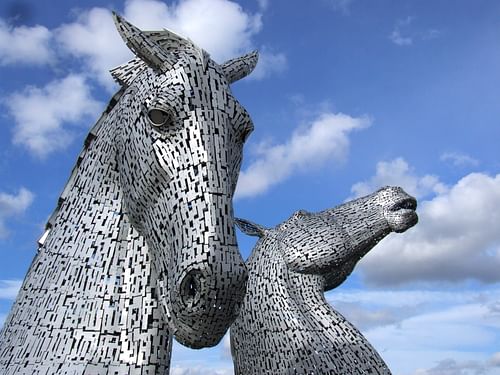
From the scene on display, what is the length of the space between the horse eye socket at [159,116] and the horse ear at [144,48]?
18 centimetres

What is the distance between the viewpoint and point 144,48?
176cm

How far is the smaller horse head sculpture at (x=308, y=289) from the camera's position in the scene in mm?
4211

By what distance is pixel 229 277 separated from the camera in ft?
4.70

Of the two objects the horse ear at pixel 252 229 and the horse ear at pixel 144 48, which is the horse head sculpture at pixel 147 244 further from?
the horse ear at pixel 252 229

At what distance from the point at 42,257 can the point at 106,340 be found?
0.38 m

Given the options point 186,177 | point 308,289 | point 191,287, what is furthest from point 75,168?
point 308,289

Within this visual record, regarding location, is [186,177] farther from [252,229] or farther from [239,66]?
[252,229]

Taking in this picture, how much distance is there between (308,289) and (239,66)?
9.44 ft

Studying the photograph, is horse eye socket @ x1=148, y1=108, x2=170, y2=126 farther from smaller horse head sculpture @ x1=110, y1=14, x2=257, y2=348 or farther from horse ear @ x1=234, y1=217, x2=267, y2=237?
horse ear @ x1=234, y1=217, x2=267, y2=237

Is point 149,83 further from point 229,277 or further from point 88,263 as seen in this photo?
point 229,277

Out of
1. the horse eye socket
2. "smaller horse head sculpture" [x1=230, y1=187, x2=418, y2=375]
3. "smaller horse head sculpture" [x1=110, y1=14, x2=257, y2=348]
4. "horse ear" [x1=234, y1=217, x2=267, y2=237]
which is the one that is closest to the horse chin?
"smaller horse head sculpture" [x1=110, y1=14, x2=257, y2=348]

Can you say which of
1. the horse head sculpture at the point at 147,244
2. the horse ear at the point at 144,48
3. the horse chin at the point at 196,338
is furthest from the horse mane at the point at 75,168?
the horse chin at the point at 196,338

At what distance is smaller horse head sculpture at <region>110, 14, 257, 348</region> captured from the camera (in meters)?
1.45

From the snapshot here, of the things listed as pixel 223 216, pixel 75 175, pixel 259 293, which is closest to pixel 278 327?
pixel 259 293
